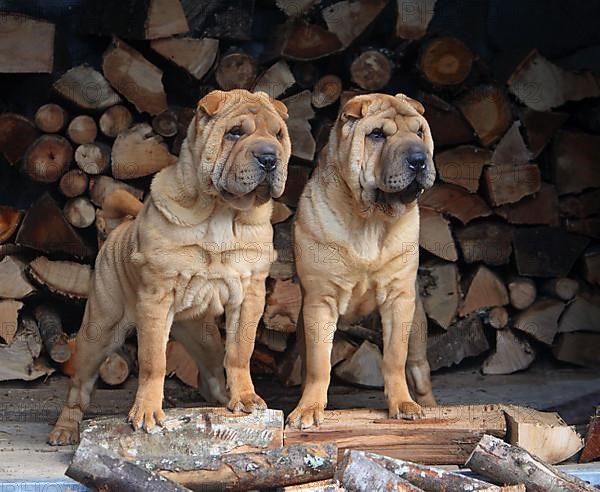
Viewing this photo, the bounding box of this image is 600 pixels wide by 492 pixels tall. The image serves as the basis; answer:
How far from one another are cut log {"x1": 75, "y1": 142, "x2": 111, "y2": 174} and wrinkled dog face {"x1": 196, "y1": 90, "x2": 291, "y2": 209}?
4.12ft

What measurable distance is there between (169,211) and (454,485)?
139 cm

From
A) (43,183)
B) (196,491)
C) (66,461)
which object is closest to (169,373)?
(43,183)

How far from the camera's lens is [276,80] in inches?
198

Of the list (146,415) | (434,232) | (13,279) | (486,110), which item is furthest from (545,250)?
(13,279)

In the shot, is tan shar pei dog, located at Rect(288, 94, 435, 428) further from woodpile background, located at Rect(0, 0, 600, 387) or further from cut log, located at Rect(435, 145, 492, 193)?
cut log, located at Rect(435, 145, 492, 193)

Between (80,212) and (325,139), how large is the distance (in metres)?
1.21

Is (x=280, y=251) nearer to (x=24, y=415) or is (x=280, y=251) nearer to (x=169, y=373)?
(x=169, y=373)

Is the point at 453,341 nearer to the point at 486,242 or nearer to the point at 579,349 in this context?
the point at 486,242

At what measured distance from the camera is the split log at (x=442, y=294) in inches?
211

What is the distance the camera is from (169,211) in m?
3.88

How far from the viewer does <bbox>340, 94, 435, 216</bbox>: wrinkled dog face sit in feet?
12.5

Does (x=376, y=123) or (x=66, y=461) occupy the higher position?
(x=376, y=123)

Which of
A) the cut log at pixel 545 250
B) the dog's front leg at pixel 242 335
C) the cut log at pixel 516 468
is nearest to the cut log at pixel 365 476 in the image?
the cut log at pixel 516 468

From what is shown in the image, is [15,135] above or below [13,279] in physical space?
above
